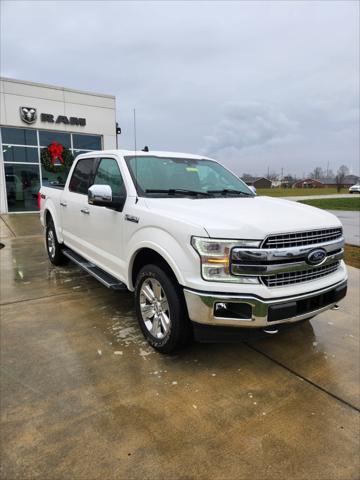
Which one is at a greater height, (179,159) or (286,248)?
(179,159)

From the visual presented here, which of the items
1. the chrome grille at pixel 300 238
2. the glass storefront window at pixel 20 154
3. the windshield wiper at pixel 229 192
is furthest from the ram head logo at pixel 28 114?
the chrome grille at pixel 300 238

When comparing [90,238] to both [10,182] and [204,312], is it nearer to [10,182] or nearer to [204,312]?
A: [204,312]

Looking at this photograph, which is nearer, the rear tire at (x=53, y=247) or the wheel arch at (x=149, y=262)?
the wheel arch at (x=149, y=262)

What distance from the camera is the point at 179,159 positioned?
14.4 feet

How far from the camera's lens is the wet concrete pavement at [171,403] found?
2.11 meters

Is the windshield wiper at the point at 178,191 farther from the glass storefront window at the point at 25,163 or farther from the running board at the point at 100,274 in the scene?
the glass storefront window at the point at 25,163

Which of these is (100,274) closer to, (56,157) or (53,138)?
(56,157)

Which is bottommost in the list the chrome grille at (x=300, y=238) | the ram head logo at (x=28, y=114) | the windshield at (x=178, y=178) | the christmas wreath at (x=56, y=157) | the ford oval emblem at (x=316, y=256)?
the ford oval emblem at (x=316, y=256)

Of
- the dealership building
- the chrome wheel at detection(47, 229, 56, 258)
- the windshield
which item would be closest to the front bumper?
the windshield

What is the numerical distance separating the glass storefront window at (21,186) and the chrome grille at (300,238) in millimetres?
16894

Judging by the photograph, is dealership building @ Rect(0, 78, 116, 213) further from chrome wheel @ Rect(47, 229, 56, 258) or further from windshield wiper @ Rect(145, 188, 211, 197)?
windshield wiper @ Rect(145, 188, 211, 197)

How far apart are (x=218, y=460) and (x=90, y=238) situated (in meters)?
3.12

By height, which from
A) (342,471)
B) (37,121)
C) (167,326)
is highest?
(37,121)

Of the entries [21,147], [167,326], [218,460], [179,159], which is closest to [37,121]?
[21,147]
